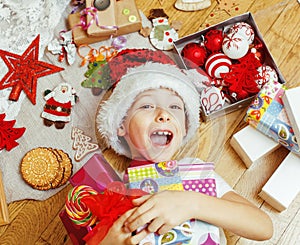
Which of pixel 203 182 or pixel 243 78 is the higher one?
pixel 243 78

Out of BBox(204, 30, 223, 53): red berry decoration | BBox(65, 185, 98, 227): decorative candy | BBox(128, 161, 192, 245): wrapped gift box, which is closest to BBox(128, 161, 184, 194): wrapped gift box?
BBox(128, 161, 192, 245): wrapped gift box

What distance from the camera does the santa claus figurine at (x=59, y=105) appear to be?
1359mm

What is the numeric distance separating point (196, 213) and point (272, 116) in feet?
1.26

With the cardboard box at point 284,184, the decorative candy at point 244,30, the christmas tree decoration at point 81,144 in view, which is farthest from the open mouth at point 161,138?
the decorative candy at point 244,30

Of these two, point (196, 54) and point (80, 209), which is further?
point (196, 54)

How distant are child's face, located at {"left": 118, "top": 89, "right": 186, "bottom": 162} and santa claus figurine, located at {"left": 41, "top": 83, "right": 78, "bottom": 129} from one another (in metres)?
0.35

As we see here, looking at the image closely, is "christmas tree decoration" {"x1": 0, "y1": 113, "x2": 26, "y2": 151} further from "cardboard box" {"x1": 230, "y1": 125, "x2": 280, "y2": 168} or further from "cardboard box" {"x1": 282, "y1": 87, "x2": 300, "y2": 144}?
"cardboard box" {"x1": 282, "y1": 87, "x2": 300, "y2": 144}

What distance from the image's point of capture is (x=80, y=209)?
1017mm

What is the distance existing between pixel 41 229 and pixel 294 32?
94 cm

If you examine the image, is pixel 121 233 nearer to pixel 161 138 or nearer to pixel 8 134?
pixel 161 138

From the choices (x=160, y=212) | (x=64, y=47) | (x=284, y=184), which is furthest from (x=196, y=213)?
(x=64, y=47)

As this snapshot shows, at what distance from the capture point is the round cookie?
130 cm

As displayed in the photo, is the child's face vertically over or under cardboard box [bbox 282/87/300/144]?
over

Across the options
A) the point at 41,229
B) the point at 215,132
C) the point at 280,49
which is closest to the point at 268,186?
the point at 215,132
